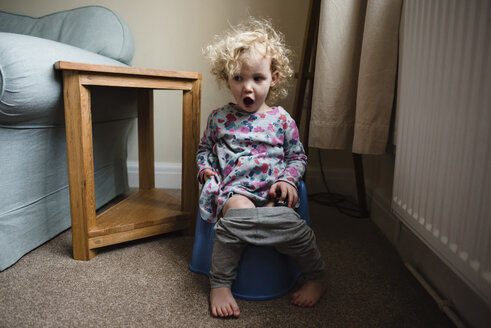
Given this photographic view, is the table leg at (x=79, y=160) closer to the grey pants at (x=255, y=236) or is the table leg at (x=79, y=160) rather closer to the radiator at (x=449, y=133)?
the grey pants at (x=255, y=236)

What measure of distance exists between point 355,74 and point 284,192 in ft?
1.72

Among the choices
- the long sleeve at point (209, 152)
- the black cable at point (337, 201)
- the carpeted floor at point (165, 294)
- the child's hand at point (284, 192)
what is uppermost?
the long sleeve at point (209, 152)

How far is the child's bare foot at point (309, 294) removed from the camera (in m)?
0.78

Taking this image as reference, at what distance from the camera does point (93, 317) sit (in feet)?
2.35

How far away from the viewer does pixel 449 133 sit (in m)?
0.65

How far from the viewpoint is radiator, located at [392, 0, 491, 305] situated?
553 mm

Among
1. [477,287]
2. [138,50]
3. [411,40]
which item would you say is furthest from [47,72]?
[477,287]

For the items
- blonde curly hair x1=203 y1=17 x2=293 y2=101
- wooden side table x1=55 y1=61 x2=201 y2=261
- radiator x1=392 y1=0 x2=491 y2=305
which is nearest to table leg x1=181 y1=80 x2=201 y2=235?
wooden side table x1=55 y1=61 x2=201 y2=261

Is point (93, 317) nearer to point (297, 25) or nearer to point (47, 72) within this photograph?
point (47, 72)

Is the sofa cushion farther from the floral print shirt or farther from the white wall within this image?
the floral print shirt

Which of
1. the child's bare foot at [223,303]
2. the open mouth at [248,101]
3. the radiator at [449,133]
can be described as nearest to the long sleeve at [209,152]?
the open mouth at [248,101]

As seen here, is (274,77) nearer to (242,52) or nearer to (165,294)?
(242,52)

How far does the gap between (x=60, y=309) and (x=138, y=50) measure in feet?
3.84

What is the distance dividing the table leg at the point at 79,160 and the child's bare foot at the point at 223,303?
41 cm
